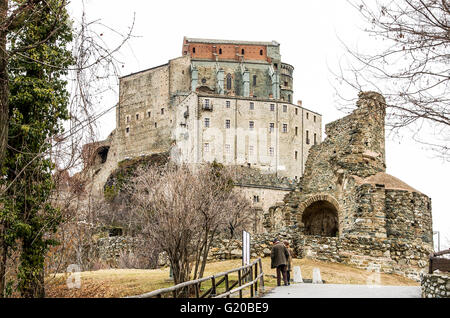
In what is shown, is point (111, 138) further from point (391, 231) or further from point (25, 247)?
point (25, 247)

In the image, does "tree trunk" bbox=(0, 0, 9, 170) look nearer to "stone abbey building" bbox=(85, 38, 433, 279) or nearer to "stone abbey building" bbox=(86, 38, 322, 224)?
"stone abbey building" bbox=(85, 38, 433, 279)

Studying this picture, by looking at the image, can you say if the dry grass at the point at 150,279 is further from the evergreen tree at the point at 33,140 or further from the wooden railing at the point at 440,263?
the wooden railing at the point at 440,263

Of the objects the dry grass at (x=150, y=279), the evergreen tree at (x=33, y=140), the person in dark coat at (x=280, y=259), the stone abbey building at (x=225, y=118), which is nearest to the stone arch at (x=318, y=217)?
the dry grass at (x=150, y=279)

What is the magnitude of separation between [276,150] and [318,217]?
6074 centimetres

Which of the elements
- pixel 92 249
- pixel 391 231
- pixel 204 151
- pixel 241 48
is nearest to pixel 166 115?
pixel 204 151

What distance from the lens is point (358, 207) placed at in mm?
28156

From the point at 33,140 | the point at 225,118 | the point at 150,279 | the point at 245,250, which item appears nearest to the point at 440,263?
the point at 245,250

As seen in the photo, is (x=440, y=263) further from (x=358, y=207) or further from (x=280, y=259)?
(x=358, y=207)

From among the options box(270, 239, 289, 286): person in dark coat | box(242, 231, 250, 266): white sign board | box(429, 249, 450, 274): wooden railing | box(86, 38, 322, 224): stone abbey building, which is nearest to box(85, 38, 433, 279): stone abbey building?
box(86, 38, 322, 224): stone abbey building

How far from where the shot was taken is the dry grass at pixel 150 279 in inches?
839

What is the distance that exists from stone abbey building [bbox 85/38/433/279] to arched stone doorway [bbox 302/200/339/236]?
0.18 ft

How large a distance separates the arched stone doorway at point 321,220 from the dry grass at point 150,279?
6375mm

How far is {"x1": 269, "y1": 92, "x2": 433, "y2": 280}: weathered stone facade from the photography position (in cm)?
2669
